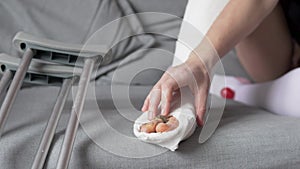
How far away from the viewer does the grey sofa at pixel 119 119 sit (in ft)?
2.67

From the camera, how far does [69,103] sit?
3.45 ft

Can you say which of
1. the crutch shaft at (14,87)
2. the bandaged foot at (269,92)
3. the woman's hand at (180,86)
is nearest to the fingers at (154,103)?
the woman's hand at (180,86)

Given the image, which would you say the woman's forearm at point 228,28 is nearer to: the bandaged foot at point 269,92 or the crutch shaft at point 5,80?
the bandaged foot at point 269,92

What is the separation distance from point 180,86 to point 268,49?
1.57 ft

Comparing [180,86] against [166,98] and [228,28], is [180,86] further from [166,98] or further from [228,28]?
[228,28]

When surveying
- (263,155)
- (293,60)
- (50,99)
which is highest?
(293,60)

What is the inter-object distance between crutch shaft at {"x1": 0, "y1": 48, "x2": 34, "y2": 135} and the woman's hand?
0.70ft

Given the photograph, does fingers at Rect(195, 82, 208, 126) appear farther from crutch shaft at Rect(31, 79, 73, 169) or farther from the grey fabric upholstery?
crutch shaft at Rect(31, 79, 73, 169)

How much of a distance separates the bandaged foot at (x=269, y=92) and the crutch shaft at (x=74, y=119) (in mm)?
451

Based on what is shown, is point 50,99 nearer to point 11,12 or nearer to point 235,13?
point 11,12

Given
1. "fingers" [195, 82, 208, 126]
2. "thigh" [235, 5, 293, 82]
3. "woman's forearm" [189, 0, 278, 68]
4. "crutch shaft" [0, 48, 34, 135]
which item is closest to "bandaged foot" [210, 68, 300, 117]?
"thigh" [235, 5, 293, 82]

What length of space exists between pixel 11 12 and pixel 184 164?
655 mm

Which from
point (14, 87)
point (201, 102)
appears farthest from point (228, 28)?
point (14, 87)

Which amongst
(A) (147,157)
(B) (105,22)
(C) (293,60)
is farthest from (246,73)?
(A) (147,157)
